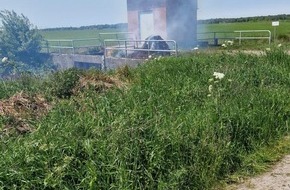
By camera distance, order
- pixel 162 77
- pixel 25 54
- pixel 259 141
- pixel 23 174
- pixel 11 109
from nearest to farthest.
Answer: pixel 23 174 → pixel 259 141 → pixel 11 109 → pixel 162 77 → pixel 25 54

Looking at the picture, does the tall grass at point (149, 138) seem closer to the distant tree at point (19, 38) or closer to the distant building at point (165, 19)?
the distant building at point (165, 19)

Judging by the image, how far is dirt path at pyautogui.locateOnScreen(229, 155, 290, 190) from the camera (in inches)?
145

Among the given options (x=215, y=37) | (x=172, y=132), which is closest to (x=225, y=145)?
(x=172, y=132)

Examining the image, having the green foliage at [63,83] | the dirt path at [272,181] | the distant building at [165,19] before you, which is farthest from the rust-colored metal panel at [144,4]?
the dirt path at [272,181]

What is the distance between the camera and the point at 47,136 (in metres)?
3.62

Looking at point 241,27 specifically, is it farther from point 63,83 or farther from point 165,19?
point 63,83

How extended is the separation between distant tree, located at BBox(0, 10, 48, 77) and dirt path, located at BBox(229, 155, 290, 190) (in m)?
23.1

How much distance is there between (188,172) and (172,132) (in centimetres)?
50

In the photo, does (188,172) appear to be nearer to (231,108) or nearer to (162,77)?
(231,108)

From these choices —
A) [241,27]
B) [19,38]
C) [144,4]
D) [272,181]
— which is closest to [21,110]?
[272,181]

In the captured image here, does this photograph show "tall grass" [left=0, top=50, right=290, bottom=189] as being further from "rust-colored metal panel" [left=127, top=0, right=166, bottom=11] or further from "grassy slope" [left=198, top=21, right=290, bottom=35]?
"grassy slope" [left=198, top=21, right=290, bottom=35]

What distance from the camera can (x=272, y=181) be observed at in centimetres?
382

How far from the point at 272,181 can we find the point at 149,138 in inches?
55.5

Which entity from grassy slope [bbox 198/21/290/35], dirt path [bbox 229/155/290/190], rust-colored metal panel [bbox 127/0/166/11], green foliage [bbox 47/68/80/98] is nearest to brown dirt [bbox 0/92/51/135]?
green foliage [bbox 47/68/80/98]
